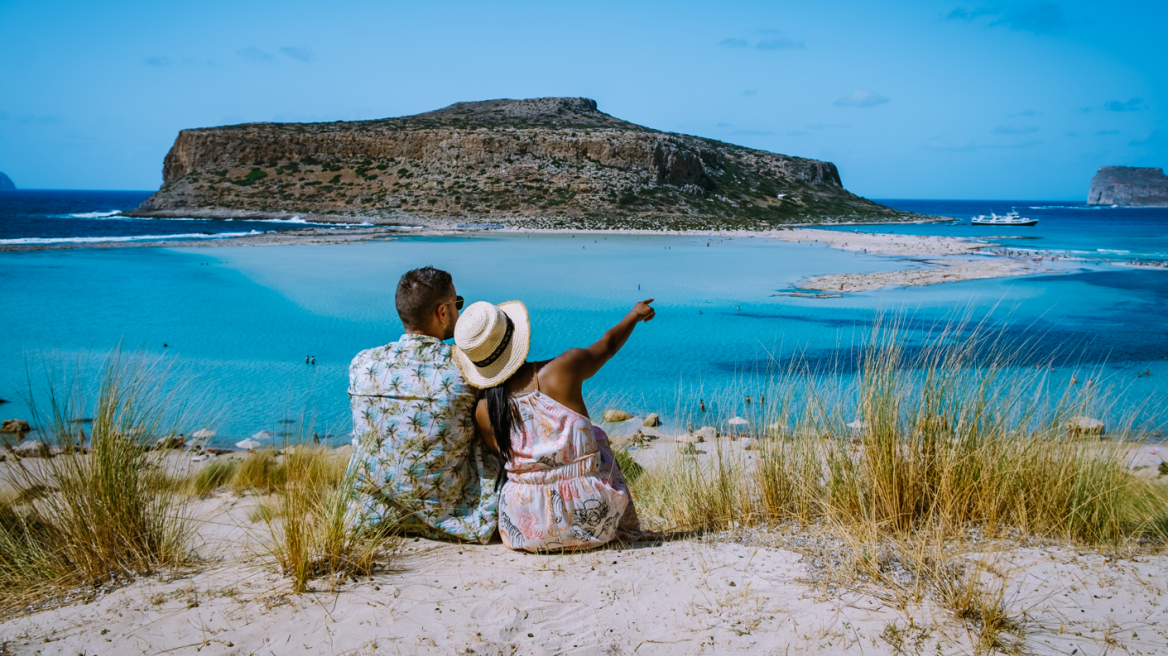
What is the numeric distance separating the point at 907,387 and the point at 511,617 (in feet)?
7.61

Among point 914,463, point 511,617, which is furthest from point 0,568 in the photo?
point 914,463

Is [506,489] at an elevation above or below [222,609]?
above

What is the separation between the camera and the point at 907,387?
358 centimetres

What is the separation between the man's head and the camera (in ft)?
9.96

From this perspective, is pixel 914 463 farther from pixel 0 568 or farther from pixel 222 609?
pixel 0 568

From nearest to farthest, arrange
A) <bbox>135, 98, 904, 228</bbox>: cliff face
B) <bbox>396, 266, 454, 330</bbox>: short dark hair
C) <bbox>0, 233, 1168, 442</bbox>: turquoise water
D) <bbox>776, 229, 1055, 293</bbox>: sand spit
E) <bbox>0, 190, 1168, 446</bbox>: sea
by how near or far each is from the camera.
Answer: <bbox>396, 266, 454, 330</bbox>: short dark hair → <bbox>0, 190, 1168, 446</bbox>: sea → <bbox>0, 233, 1168, 442</bbox>: turquoise water → <bbox>776, 229, 1055, 293</bbox>: sand spit → <bbox>135, 98, 904, 228</bbox>: cliff face

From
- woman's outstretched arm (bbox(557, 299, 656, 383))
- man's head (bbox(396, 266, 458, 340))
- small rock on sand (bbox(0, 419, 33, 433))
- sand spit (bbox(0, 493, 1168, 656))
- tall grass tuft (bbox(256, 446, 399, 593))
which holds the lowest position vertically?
small rock on sand (bbox(0, 419, 33, 433))

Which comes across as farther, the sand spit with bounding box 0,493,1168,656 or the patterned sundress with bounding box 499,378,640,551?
the patterned sundress with bounding box 499,378,640,551

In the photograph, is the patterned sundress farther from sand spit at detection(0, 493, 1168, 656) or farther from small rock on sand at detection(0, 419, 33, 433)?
small rock on sand at detection(0, 419, 33, 433)

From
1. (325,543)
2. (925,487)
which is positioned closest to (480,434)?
(325,543)

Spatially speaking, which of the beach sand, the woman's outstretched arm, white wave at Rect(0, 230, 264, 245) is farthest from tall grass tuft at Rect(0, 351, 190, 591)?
white wave at Rect(0, 230, 264, 245)

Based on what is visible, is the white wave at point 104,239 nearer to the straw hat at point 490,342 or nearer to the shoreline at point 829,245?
the shoreline at point 829,245

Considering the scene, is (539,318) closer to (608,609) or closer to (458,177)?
(608,609)

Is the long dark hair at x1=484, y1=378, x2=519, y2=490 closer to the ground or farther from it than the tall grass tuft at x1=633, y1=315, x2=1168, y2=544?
farther from it
